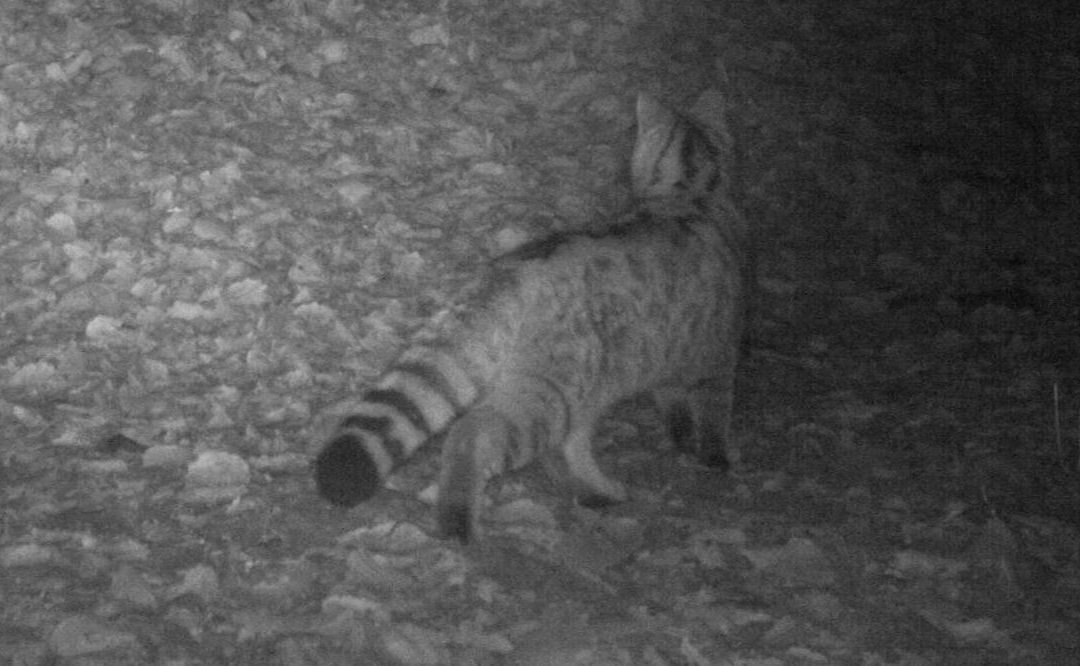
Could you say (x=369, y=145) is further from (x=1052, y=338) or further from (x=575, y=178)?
(x=1052, y=338)

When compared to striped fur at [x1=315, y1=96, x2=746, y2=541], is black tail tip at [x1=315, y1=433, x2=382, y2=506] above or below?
below

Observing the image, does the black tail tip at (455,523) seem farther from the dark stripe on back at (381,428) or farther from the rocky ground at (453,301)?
the dark stripe on back at (381,428)

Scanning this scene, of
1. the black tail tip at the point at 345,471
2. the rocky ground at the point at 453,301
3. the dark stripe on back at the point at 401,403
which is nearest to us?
the rocky ground at the point at 453,301

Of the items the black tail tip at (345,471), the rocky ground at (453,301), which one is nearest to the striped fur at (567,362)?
the black tail tip at (345,471)

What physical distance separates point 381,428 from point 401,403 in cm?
15

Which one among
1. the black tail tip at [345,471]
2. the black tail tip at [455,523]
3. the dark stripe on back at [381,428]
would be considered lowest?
the black tail tip at [455,523]

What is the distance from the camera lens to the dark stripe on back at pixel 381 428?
4.68 metres

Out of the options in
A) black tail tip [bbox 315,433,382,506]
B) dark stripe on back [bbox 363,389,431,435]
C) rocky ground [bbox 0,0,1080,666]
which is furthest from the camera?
dark stripe on back [bbox 363,389,431,435]

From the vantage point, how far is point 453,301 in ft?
21.4

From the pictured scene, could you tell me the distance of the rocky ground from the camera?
14.7ft

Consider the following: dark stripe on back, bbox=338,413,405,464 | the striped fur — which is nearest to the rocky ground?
the striped fur

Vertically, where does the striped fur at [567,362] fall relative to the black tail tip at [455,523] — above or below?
above

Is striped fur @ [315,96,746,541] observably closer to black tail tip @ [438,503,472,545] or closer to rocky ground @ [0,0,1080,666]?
black tail tip @ [438,503,472,545]

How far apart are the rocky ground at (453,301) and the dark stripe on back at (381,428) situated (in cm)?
30
